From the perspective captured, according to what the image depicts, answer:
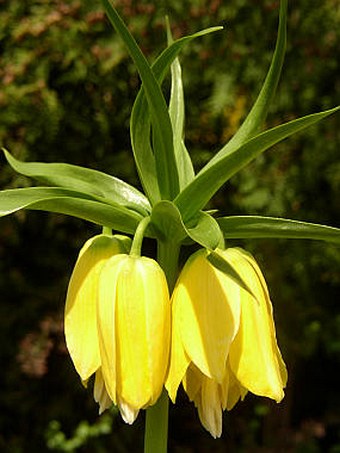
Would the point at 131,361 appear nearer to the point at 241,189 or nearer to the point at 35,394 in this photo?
the point at 241,189

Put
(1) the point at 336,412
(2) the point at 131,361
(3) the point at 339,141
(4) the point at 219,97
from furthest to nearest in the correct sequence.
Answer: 1. (1) the point at 336,412
2. (3) the point at 339,141
3. (4) the point at 219,97
4. (2) the point at 131,361

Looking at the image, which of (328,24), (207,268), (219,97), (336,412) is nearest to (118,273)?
(207,268)

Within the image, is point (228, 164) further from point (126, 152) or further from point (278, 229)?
point (126, 152)

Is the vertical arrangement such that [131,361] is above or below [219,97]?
below

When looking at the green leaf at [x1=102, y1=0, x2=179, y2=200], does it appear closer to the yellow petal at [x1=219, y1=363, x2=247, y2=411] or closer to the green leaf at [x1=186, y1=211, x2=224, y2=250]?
the green leaf at [x1=186, y1=211, x2=224, y2=250]

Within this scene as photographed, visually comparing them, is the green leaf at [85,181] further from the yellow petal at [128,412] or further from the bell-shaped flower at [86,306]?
the yellow petal at [128,412]

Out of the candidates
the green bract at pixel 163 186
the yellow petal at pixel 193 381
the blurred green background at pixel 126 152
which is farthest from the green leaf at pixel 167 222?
the blurred green background at pixel 126 152

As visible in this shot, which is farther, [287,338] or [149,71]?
[287,338]

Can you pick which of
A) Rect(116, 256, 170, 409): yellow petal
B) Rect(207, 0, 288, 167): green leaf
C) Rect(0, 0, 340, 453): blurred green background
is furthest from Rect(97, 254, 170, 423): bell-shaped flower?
Rect(0, 0, 340, 453): blurred green background
